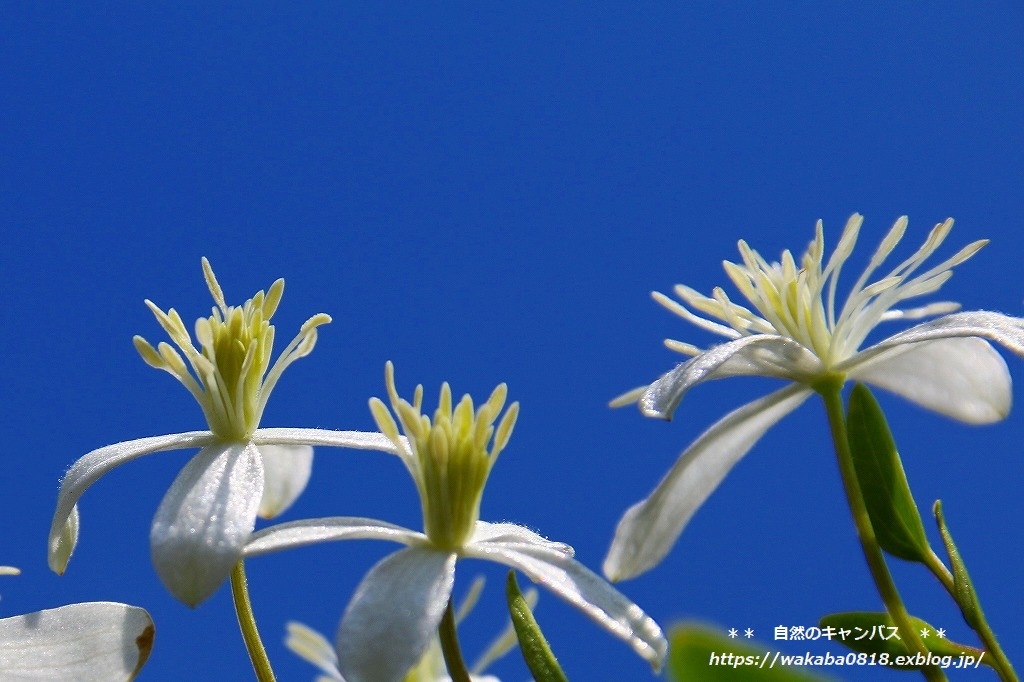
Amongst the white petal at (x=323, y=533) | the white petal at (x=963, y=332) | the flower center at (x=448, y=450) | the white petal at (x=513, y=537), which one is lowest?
the white petal at (x=513, y=537)

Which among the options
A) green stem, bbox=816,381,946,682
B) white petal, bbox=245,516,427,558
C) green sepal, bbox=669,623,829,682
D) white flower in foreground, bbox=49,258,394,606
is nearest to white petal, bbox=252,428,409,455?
white flower in foreground, bbox=49,258,394,606

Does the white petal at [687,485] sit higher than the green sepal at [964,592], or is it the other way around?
the white petal at [687,485]

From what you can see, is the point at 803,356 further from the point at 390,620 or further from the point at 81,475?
the point at 81,475

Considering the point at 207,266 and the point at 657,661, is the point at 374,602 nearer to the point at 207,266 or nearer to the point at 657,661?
the point at 657,661

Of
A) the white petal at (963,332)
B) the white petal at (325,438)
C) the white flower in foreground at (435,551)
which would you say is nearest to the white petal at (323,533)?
the white flower in foreground at (435,551)

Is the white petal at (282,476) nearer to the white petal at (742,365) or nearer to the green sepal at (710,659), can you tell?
the white petal at (742,365)

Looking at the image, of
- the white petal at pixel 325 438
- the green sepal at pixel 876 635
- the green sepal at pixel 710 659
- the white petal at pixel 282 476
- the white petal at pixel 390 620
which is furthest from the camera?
the white petal at pixel 282 476
